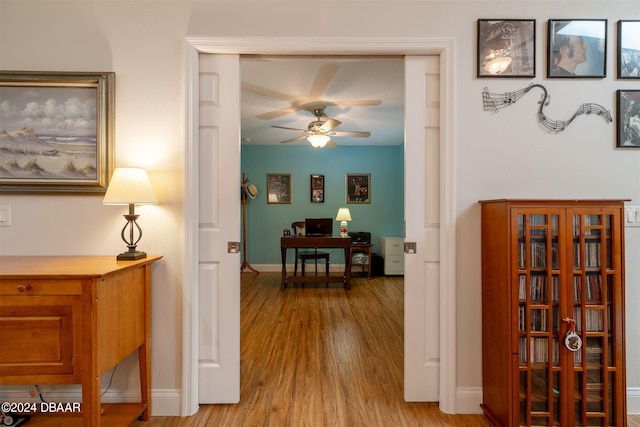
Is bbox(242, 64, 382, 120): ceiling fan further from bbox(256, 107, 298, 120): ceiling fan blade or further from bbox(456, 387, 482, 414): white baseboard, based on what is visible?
bbox(456, 387, 482, 414): white baseboard

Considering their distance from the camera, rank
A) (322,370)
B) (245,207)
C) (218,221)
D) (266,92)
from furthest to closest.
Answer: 1. (245,207)
2. (266,92)
3. (322,370)
4. (218,221)

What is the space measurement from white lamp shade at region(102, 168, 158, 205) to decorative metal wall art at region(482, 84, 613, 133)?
2085 millimetres

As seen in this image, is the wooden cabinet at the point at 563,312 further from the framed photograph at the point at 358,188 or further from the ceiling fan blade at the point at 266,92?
the framed photograph at the point at 358,188

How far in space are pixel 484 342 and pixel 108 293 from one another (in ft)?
6.81

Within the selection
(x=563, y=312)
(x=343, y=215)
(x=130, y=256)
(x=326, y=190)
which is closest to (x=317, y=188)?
(x=326, y=190)

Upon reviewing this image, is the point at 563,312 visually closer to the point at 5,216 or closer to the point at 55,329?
the point at 55,329

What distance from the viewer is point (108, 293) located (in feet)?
4.59

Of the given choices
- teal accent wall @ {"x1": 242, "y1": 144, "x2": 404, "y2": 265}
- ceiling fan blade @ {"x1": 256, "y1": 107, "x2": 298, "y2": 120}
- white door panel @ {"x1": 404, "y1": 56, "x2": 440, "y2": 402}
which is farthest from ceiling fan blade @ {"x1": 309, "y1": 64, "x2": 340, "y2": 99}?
teal accent wall @ {"x1": 242, "y1": 144, "x2": 404, "y2": 265}

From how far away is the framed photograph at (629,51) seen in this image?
182cm

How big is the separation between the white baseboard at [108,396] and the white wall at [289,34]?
82mm

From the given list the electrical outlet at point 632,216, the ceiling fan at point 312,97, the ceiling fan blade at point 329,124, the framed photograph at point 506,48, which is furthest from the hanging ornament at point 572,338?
the ceiling fan blade at point 329,124

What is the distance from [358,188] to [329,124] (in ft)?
8.57

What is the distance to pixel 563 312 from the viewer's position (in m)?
1.56

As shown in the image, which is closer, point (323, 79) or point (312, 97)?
point (323, 79)
